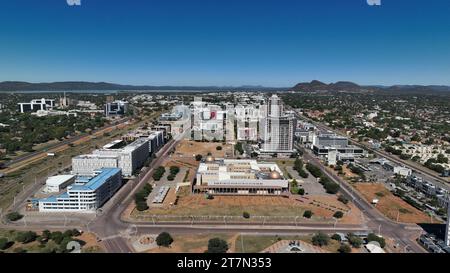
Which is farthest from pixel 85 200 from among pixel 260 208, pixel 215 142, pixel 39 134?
pixel 39 134

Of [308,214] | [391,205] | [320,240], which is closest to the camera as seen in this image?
[320,240]

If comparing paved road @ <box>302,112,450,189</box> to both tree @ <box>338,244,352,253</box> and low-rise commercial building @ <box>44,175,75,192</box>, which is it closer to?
tree @ <box>338,244,352,253</box>

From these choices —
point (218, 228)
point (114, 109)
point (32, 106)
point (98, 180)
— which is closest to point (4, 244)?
point (98, 180)

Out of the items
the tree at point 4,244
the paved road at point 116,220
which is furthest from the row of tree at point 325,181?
the tree at point 4,244

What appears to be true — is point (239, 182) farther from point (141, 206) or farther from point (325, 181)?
point (141, 206)

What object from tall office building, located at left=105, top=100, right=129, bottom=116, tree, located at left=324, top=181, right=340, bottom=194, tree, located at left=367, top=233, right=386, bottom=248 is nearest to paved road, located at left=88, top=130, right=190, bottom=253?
tree, located at left=367, top=233, right=386, bottom=248
